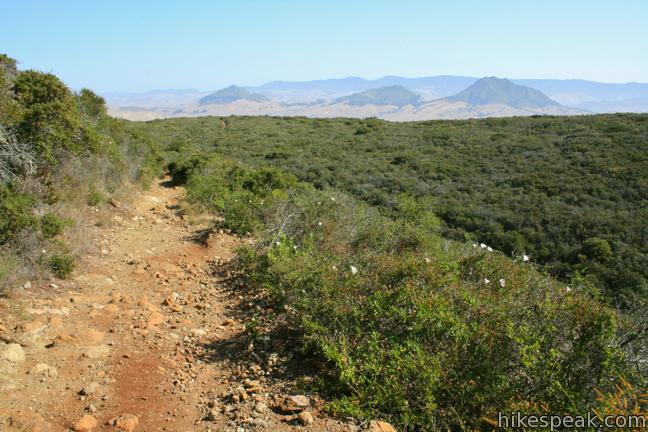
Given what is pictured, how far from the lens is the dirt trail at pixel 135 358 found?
2971 mm

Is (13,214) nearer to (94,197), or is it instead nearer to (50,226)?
(50,226)

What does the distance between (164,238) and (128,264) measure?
1.35 meters

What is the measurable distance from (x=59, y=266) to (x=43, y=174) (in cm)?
202

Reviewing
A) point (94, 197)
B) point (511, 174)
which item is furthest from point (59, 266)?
point (511, 174)

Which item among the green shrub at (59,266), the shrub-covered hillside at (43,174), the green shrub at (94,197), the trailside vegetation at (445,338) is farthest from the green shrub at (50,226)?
the trailside vegetation at (445,338)

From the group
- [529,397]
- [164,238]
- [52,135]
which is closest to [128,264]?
[164,238]

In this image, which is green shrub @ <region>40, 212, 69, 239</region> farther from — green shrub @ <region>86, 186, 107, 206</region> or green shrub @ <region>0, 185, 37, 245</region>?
green shrub @ <region>86, 186, 107, 206</region>

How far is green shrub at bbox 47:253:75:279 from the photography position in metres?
4.94

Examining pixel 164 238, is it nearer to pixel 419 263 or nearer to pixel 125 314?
pixel 125 314

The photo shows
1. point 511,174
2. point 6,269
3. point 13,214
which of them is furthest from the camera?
point 511,174

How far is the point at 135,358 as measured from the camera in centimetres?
377

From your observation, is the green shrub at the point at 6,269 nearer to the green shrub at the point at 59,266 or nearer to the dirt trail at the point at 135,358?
the dirt trail at the point at 135,358

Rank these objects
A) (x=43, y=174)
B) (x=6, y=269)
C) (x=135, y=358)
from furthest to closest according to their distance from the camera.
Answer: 1. (x=43, y=174)
2. (x=6, y=269)
3. (x=135, y=358)

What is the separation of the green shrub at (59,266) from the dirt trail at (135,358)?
0.12 metres
